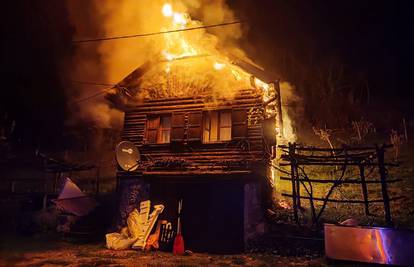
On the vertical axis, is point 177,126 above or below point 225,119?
below

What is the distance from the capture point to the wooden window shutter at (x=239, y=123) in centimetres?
1360

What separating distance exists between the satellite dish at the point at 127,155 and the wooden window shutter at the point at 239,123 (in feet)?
16.1

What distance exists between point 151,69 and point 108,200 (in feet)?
27.6

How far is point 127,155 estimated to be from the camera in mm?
14039

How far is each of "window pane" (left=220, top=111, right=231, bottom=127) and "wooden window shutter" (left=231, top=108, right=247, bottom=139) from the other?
442 mm

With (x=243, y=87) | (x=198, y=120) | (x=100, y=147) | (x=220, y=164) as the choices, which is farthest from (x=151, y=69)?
(x=100, y=147)

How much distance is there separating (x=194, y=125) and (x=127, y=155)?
3548mm

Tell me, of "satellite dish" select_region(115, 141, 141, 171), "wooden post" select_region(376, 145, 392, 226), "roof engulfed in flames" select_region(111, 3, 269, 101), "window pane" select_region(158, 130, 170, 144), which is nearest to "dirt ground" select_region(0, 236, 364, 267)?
"wooden post" select_region(376, 145, 392, 226)

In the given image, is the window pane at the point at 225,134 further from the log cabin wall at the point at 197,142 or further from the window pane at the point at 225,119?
the log cabin wall at the point at 197,142

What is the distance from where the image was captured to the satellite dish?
13648mm

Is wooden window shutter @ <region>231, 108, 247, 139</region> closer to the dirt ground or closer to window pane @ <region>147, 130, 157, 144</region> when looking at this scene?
window pane @ <region>147, 130, 157, 144</region>

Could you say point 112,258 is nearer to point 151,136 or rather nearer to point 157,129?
point 151,136

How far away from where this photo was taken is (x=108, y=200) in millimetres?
17906

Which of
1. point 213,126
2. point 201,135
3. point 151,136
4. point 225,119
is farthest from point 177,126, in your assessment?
point 225,119
